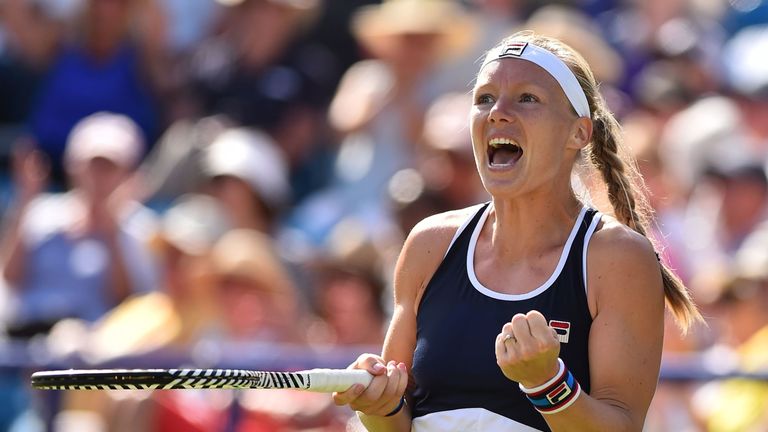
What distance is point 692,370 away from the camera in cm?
636

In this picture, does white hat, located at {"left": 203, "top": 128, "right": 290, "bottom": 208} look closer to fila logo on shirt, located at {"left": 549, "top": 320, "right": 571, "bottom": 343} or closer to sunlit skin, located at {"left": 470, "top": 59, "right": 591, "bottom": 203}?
sunlit skin, located at {"left": 470, "top": 59, "right": 591, "bottom": 203}

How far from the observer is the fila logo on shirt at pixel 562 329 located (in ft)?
11.4

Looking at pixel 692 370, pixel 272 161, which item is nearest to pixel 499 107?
pixel 692 370

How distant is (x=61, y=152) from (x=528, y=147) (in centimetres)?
588

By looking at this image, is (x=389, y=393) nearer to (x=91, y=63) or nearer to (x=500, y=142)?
(x=500, y=142)

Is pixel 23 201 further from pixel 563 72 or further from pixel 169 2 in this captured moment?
pixel 563 72

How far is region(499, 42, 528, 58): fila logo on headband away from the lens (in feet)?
12.1

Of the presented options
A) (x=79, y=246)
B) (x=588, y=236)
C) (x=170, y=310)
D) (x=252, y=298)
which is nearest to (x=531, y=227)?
(x=588, y=236)

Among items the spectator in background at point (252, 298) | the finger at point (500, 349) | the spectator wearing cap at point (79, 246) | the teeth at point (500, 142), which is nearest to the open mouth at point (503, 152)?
the teeth at point (500, 142)

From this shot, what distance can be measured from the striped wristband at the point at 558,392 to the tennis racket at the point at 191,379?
498 mm

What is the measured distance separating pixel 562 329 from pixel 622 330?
15 centimetres

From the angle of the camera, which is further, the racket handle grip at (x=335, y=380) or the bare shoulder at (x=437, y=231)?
the bare shoulder at (x=437, y=231)

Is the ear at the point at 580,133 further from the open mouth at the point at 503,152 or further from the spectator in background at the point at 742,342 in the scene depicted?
the spectator in background at the point at 742,342

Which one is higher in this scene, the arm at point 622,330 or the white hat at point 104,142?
the white hat at point 104,142
